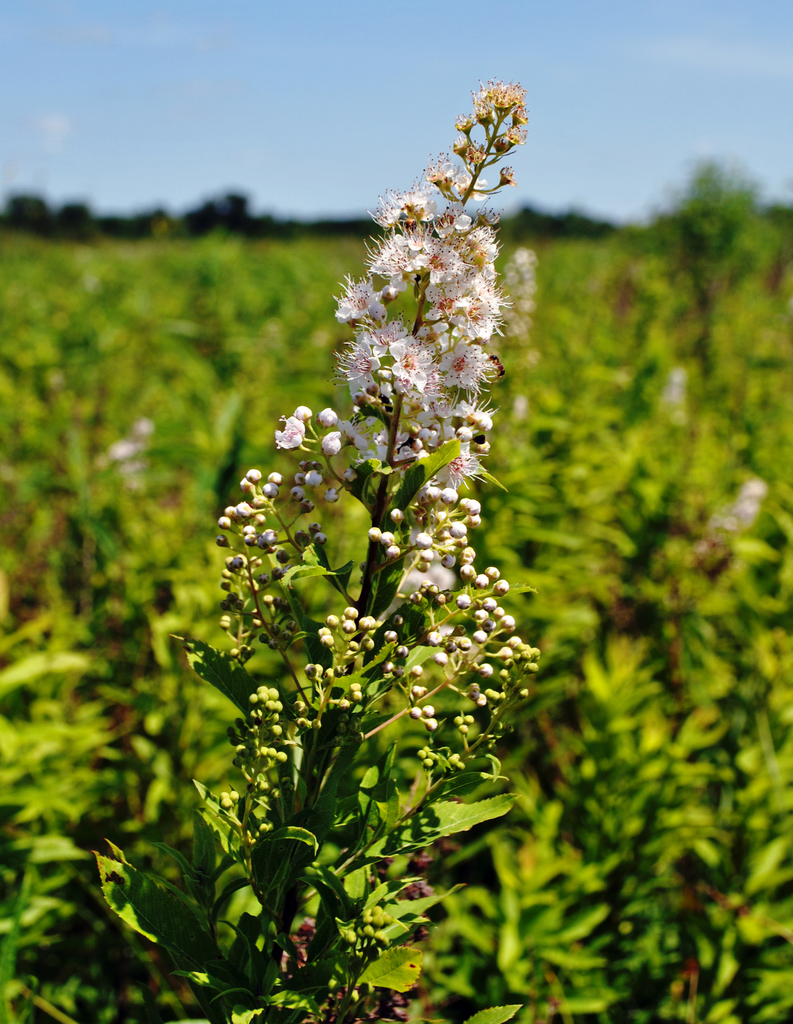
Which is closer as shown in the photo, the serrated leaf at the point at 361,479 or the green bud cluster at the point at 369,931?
the green bud cluster at the point at 369,931

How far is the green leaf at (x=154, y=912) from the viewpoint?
1221 mm

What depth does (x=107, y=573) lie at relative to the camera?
4234mm

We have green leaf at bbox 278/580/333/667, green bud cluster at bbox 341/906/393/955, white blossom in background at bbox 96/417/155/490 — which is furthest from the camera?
white blossom in background at bbox 96/417/155/490

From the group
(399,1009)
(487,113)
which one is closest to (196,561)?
(399,1009)

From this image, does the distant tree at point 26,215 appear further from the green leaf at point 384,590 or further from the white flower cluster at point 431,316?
the green leaf at point 384,590

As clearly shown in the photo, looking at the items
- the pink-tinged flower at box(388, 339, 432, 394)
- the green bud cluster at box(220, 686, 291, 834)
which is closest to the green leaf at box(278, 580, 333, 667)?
the green bud cluster at box(220, 686, 291, 834)

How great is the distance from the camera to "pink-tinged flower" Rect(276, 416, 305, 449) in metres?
1.32

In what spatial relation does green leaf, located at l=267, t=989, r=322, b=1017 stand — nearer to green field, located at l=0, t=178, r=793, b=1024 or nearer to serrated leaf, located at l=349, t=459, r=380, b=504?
serrated leaf, located at l=349, t=459, r=380, b=504

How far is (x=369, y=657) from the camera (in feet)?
4.34

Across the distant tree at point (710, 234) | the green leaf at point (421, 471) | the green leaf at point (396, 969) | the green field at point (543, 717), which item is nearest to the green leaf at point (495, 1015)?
the green leaf at point (396, 969)

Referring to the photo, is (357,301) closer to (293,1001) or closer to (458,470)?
(458,470)

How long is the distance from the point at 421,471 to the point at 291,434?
26cm

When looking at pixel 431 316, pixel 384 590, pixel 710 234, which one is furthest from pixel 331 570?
pixel 710 234

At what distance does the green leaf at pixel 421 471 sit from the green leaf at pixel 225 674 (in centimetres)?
41
